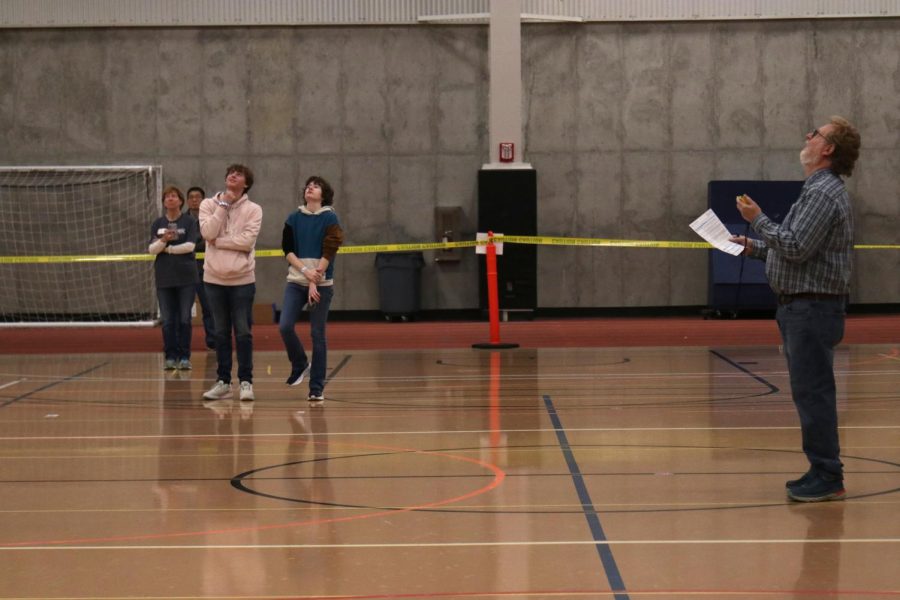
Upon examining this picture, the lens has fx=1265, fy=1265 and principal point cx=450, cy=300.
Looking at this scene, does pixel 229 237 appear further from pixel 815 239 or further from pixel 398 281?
pixel 398 281

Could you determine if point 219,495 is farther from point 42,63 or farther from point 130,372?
point 42,63

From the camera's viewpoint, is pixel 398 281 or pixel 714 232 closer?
pixel 714 232

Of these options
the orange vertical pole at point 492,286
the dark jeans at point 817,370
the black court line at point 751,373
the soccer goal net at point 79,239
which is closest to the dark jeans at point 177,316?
the orange vertical pole at point 492,286

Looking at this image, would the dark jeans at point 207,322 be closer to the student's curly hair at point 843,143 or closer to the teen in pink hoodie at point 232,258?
the teen in pink hoodie at point 232,258

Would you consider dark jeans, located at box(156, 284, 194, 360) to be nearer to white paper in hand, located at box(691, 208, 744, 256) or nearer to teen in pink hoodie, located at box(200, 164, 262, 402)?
teen in pink hoodie, located at box(200, 164, 262, 402)

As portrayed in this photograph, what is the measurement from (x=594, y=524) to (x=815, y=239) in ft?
5.53

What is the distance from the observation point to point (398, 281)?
1955cm

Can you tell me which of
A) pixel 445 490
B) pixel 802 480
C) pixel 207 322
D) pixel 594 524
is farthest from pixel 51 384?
pixel 802 480

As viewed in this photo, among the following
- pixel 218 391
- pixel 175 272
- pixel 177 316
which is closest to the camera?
pixel 218 391

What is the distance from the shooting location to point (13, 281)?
1989 cm

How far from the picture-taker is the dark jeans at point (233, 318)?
10.2m

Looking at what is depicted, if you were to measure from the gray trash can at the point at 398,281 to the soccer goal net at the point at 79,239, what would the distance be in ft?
11.8

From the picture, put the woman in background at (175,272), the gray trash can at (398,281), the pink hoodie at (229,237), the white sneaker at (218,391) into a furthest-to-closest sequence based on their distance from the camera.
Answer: the gray trash can at (398,281) < the woman in background at (175,272) < the white sneaker at (218,391) < the pink hoodie at (229,237)

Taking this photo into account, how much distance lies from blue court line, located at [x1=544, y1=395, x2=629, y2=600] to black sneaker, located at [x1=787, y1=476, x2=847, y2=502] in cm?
97
